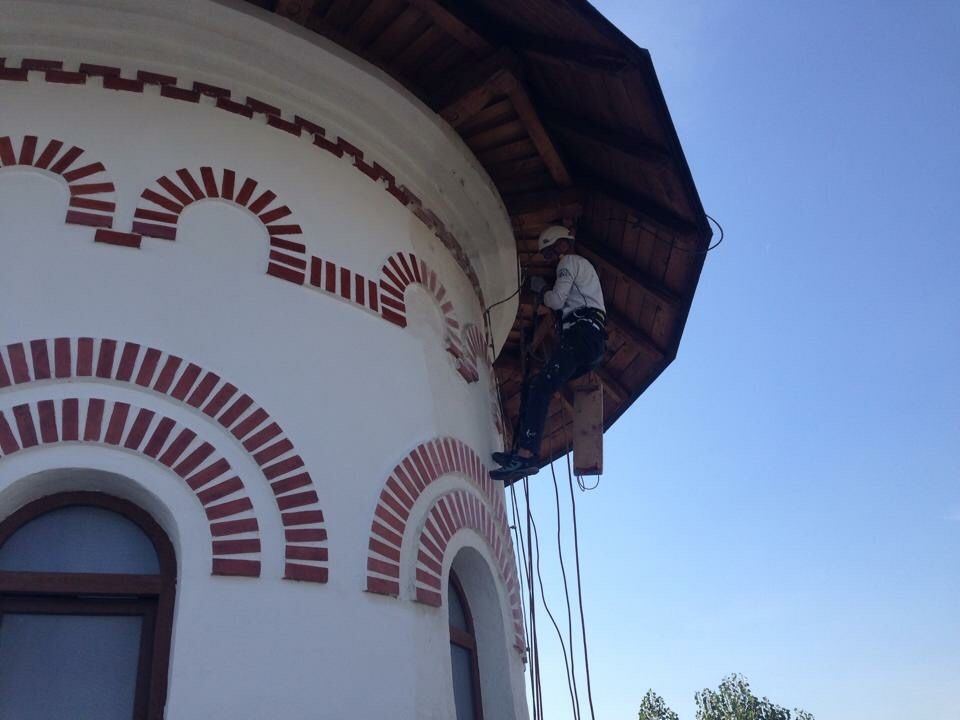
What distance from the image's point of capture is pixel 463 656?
5750 millimetres

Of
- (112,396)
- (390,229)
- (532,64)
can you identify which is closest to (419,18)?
(532,64)

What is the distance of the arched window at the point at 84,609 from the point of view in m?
4.12

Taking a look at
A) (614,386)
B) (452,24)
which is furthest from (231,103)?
(614,386)

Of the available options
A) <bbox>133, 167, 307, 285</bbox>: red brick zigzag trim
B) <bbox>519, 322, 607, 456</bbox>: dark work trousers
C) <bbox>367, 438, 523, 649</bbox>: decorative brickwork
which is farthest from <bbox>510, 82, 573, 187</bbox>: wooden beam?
<bbox>367, 438, 523, 649</bbox>: decorative brickwork

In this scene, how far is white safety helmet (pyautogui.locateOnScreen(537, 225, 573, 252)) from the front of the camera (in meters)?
7.57

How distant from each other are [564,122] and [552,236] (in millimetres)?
993

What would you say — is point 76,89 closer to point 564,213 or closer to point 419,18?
point 419,18

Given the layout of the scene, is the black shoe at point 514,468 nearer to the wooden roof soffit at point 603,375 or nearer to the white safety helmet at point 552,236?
the white safety helmet at point 552,236

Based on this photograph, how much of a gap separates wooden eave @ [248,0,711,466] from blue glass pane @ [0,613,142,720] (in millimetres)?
3990

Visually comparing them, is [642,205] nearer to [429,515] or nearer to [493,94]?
[493,94]

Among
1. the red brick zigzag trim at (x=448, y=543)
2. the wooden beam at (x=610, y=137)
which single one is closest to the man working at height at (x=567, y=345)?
the red brick zigzag trim at (x=448, y=543)

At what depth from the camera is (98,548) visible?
14.7 ft

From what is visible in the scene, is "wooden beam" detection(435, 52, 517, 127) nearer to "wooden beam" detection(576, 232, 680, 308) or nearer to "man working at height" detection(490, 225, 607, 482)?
"man working at height" detection(490, 225, 607, 482)

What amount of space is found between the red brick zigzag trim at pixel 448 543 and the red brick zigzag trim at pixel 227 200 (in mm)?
1638
